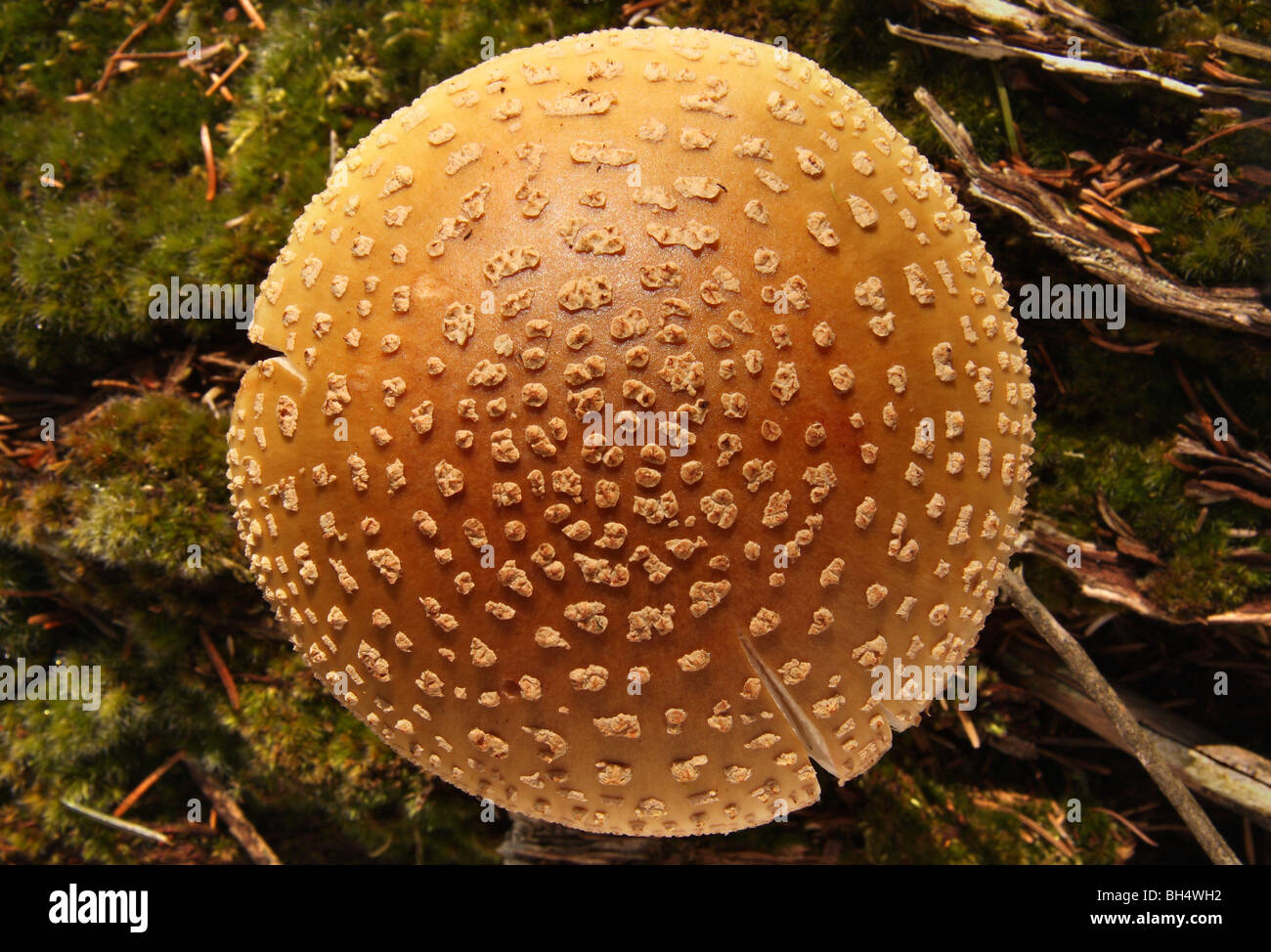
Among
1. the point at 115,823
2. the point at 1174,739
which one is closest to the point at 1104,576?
the point at 1174,739

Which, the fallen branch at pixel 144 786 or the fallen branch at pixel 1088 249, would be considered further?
the fallen branch at pixel 144 786

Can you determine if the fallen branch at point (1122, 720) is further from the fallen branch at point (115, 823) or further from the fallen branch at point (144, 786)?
the fallen branch at point (115, 823)

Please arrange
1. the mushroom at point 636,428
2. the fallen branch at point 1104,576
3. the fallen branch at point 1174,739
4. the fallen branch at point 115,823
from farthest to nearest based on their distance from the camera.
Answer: the fallen branch at point 115,823 < the fallen branch at point 1174,739 < the fallen branch at point 1104,576 < the mushroom at point 636,428

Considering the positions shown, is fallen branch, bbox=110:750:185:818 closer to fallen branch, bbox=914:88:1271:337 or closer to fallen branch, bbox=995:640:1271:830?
fallen branch, bbox=995:640:1271:830

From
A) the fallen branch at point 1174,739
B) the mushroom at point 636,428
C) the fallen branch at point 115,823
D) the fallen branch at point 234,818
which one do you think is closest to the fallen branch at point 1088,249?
the mushroom at point 636,428

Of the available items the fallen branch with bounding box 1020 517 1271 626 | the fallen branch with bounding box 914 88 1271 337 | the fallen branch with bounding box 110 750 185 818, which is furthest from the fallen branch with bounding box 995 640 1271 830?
the fallen branch with bounding box 110 750 185 818

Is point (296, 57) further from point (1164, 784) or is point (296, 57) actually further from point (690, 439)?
point (1164, 784)

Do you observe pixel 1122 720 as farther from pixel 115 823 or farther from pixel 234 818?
pixel 115 823
